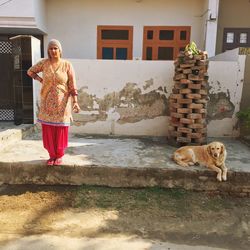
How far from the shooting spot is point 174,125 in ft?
16.1

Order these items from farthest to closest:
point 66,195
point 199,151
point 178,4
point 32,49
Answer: point 178,4, point 32,49, point 199,151, point 66,195

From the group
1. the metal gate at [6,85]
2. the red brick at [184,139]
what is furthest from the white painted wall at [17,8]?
the red brick at [184,139]

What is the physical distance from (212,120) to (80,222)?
3521mm

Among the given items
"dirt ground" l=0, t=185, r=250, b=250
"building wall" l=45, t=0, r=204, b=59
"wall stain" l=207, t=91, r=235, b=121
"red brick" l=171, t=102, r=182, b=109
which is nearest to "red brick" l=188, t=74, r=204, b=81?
"red brick" l=171, t=102, r=182, b=109

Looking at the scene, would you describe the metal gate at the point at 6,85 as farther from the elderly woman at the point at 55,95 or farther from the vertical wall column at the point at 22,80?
the elderly woman at the point at 55,95

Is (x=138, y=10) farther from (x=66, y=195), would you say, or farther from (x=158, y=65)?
(x=66, y=195)

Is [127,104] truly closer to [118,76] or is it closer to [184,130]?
[118,76]

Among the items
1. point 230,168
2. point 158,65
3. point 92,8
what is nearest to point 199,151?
point 230,168

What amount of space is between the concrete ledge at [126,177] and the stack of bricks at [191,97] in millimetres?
1109

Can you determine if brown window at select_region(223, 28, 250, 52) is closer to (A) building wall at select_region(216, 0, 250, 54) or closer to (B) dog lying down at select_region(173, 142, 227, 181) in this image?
(A) building wall at select_region(216, 0, 250, 54)

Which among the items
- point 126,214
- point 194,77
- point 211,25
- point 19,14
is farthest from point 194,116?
point 19,14

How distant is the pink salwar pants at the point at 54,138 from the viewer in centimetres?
361

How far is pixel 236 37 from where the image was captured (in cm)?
844

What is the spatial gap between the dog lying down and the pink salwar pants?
5.14 ft
